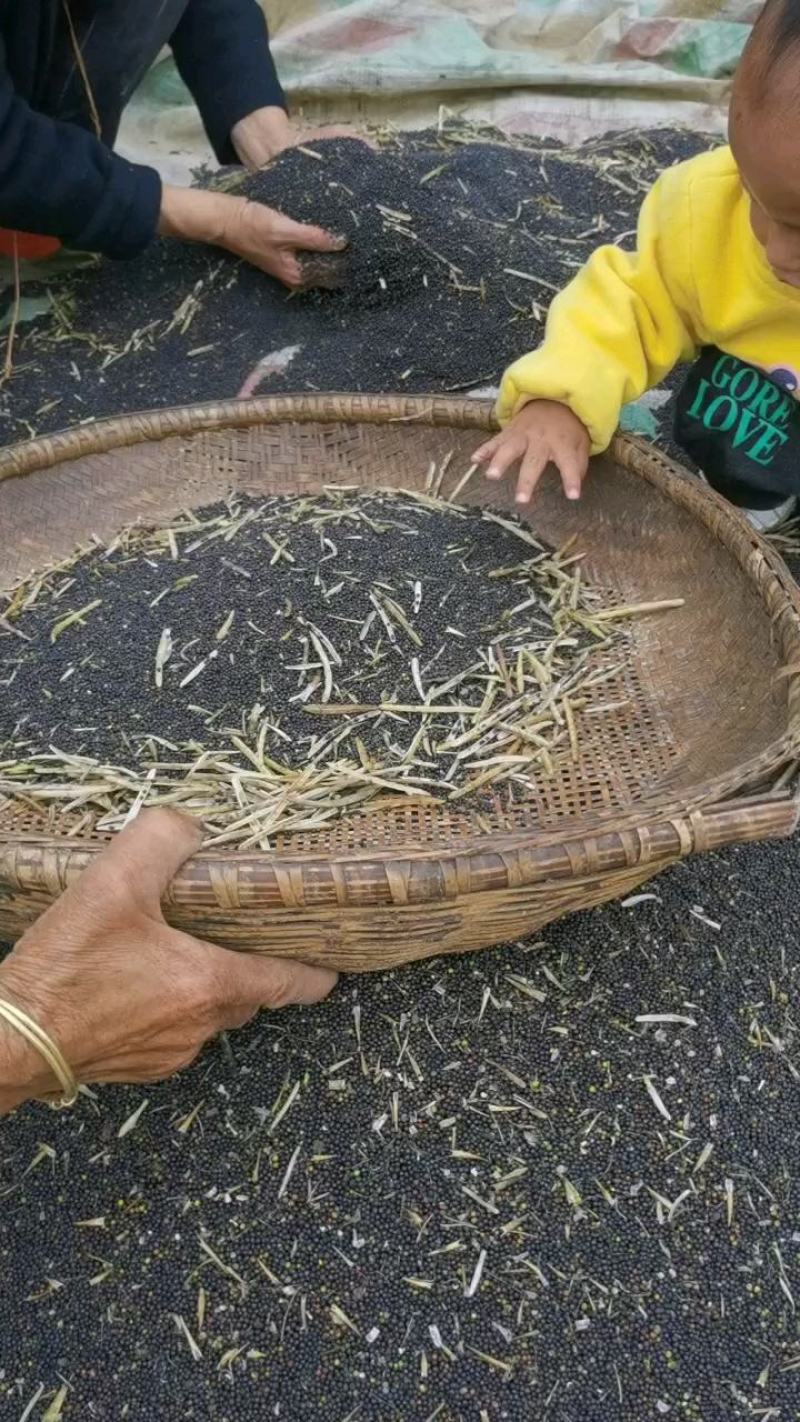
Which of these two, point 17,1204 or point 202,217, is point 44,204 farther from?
point 17,1204

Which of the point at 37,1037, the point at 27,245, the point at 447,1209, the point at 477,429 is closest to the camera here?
the point at 37,1037

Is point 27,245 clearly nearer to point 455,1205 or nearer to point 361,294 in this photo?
point 361,294

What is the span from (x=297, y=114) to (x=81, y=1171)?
2905mm

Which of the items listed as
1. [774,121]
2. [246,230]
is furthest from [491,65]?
[774,121]

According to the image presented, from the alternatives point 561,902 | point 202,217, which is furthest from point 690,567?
point 202,217

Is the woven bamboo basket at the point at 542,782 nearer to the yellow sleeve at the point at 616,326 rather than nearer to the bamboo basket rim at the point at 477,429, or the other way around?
the bamboo basket rim at the point at 477,429

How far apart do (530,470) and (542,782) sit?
1.38 feet

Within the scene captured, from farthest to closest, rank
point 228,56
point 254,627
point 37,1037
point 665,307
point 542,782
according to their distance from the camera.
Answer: point 228,56, point 665,307, point 254,627, point 542,782, point 37,1037

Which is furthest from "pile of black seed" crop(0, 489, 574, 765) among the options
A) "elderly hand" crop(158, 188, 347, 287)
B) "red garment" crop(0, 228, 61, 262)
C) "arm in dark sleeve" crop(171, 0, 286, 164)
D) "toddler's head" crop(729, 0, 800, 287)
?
"arm in dark sleeve" crop(171, 0, 286, 164)

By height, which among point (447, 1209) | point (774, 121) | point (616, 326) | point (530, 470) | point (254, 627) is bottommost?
point (447, 1209)

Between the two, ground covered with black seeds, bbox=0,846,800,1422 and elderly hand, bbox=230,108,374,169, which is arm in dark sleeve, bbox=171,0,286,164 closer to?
elderly hand, bbox=230,108,374,169

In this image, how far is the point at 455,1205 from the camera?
1.17m

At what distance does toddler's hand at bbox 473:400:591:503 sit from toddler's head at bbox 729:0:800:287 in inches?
14.2

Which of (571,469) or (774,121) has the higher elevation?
(774,121)
